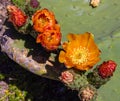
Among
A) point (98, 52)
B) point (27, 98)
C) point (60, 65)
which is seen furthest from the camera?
point (27, 98)

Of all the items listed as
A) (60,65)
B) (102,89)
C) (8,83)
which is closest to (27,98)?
(8,83)

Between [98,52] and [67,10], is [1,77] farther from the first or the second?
[98,52]

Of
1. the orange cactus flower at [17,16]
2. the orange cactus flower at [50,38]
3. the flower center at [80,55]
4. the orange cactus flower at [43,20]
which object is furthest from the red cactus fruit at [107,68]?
the orange cactus flower at [17,16]

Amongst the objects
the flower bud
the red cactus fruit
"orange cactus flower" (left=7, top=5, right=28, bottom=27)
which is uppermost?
"orange cactus flower" (left=7, top=5, right=28, bottom=27)

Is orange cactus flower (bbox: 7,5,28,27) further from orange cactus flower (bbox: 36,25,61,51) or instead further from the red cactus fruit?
the red cactus fruit

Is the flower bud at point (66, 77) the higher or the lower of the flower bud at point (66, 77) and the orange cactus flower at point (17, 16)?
the lower

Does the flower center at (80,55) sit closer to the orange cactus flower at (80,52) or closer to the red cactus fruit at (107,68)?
the orange cactus flower at (80,52)

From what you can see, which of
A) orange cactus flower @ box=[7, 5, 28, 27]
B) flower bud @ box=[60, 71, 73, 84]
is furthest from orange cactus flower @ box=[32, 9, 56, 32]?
flower bud @ box=[60, 71, 73, 84]
